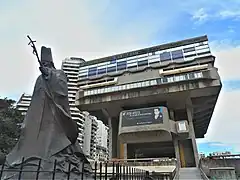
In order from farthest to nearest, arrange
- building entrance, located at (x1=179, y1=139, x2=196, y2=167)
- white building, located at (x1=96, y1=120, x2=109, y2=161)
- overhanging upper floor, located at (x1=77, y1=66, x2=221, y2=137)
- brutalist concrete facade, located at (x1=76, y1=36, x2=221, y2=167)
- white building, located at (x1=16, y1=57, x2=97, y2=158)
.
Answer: white building, located at (x1=96, y1=120, x2=109, y2=161), white building, located at (x1=16, y1=57, x2=97, y2=158), building entrance, located at (x1=179, y1=139, x2=196, y2=167), brutalist concrete facade, located at (x1=76, y1=36, x2=221, y2=167), overhanging upper floor, located at (x1=77, y1=66, x2=221, y2=137)

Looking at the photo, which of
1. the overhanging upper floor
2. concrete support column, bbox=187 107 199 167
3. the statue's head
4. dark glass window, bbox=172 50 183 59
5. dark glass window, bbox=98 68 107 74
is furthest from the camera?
dark glass window, bbox=98 68 107 74

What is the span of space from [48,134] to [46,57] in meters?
2.39

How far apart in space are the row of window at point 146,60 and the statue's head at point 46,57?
2985 cm

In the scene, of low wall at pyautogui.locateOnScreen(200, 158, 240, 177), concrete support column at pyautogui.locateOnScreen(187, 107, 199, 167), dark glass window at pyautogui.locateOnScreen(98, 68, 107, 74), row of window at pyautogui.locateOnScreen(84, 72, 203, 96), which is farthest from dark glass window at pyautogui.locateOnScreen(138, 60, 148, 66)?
low wall at pyautogui.locateOnScreen(200, 158, 240, 177)

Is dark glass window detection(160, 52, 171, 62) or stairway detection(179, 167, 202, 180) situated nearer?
stairway detection(179, 167, 202, 180)

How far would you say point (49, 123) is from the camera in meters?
5.89

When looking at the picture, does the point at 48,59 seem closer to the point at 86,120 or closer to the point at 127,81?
the point at 127,81

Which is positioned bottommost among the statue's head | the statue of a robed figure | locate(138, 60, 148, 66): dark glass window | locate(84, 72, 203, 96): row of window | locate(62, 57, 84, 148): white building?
the statue of a robed figure

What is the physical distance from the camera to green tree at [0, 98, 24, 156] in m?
19.4

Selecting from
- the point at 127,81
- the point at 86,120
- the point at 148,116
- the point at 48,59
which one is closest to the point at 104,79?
the point at 127,81

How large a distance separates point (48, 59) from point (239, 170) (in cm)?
1558

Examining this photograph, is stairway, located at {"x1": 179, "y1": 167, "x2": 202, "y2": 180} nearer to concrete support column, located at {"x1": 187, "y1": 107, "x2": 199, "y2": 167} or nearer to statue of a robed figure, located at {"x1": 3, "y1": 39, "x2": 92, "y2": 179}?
statue of a robed figure, located at {"x1": 3, "y1": 39, "x2": 92, "y2": 179}

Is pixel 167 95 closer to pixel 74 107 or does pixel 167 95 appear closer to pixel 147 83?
pixel 147 83

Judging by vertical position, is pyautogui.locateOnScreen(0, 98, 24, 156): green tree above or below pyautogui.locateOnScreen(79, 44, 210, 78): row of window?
below
